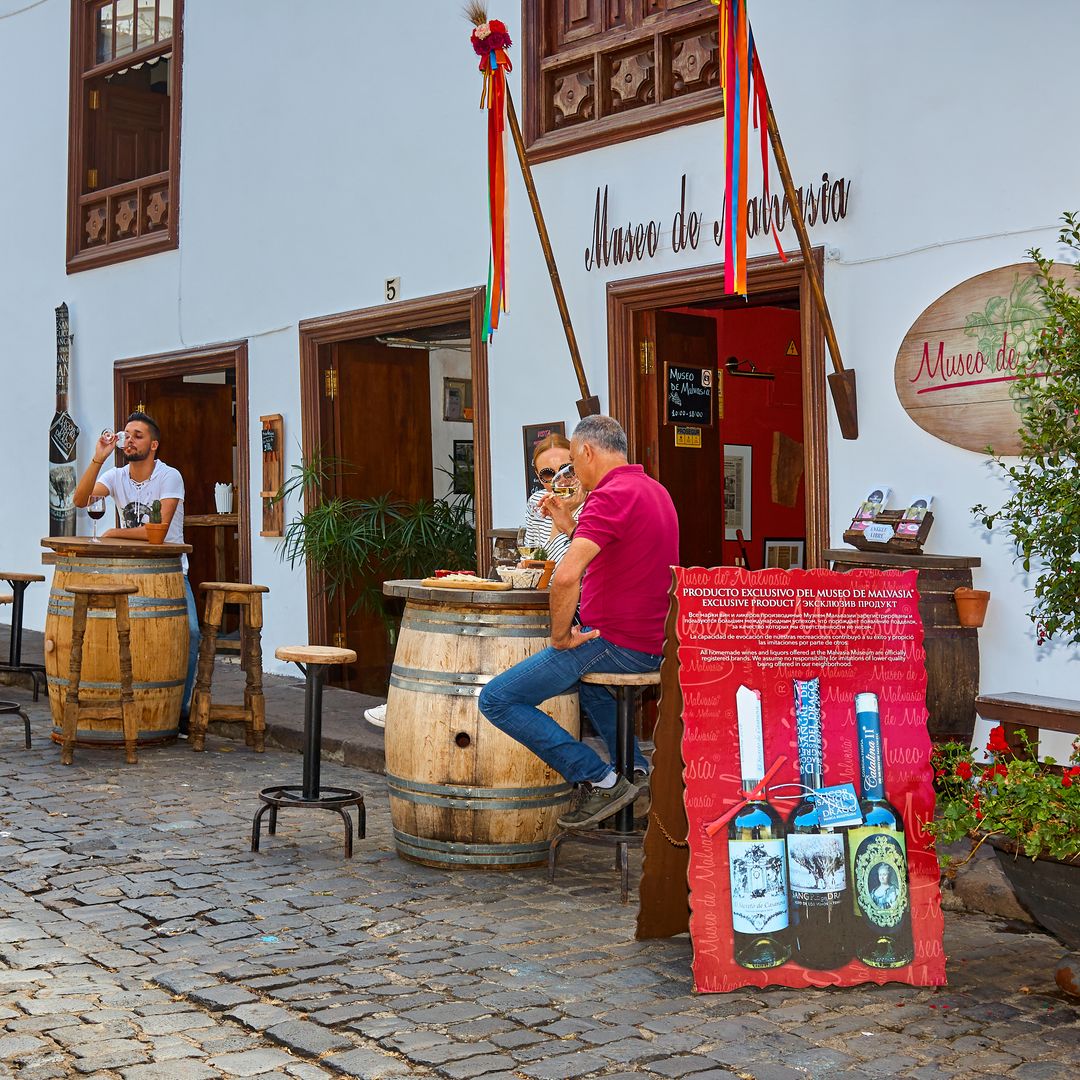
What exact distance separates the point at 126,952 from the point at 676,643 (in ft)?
6.22

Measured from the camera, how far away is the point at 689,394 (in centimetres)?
802

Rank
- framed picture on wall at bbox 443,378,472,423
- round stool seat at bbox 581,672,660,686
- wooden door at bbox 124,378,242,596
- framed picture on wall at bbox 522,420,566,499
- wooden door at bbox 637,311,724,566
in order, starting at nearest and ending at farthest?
round stool seat at bbox 581,672,660,686
wooden door at bbox 637,311,724,566
framed picture on wall at bbox 522,420,566,499
framed picture on wall at bbox 443,378,472,423
wooden door at bbox 124,378,242,596

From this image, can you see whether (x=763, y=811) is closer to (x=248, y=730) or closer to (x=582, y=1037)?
(x=582, y=1037)

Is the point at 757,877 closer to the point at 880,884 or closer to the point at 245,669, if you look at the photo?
the point at 880,884

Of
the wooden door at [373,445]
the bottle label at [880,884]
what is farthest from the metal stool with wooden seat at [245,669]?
the bottle label at [880,884]

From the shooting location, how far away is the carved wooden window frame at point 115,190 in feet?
37.0

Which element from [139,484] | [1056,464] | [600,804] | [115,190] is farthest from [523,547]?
[115,190]

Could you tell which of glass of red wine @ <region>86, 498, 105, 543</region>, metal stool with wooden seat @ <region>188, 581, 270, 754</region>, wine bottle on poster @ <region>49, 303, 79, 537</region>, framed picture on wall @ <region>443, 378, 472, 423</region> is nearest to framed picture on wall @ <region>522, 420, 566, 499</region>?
metal stool with wooden seat @ <region>188, 581, 270, 754</region>

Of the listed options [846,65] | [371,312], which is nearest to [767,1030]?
[846,65]

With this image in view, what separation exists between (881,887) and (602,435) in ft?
6.42

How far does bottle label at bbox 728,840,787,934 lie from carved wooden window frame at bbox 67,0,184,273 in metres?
8.59

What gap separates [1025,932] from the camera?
4.74m

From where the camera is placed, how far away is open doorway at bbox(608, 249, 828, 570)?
6.94 meters

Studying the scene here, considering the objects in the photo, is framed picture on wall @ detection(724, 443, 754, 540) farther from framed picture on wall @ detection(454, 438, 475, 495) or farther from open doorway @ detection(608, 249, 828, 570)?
framed picture on wall @ detection(454, 438, 475, 495)
